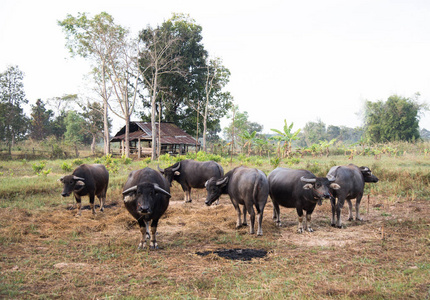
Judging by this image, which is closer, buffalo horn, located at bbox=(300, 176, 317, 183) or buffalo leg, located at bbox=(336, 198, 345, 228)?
buffalo horn, located at bbox=(300, 176, 317, 183)

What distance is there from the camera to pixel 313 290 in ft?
13.6

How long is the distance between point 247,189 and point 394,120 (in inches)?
1701

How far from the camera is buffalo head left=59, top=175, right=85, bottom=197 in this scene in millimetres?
9500

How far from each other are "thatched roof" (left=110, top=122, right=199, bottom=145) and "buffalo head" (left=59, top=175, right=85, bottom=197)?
80.6ft

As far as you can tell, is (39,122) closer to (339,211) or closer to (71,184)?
(71,184)

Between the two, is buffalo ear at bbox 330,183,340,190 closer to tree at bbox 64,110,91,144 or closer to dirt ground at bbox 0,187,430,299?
dirt ground at bbox 0,187,430,299

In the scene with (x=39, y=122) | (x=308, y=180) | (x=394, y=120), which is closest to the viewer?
(x=308, y=180)

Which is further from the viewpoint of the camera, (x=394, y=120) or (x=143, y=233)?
(x=394, y=120)

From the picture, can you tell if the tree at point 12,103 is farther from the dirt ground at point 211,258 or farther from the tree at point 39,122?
the dirt ground at point 211,258

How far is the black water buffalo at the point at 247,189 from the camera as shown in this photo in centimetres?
738

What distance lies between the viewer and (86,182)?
32.4 ft

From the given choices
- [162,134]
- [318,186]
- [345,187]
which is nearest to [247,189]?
[318,186]

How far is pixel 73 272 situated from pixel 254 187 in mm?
4087

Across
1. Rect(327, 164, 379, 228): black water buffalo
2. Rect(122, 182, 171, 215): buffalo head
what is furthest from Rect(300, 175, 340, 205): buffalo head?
Rect(122, 182, 171, 215): buffalo head
